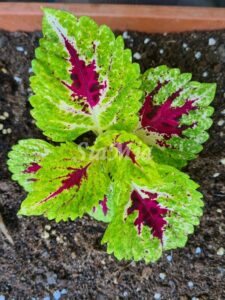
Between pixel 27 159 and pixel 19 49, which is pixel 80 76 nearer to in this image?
pixel 27 159

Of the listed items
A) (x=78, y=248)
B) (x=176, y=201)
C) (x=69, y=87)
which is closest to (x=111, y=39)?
(x=69, y=87)

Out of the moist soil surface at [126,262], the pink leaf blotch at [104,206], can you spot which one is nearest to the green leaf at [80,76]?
the pink leaf blotch at [104,206]

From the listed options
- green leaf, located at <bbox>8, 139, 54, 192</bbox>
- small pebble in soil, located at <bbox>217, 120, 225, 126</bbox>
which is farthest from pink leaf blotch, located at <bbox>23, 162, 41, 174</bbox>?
small pebble in soil, located at <bbox>217, 120, 225, 126</bbox>

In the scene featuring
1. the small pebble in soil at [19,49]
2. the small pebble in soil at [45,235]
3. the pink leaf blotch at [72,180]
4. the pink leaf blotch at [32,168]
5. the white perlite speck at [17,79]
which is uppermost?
the small pebble in soil at [19,49]

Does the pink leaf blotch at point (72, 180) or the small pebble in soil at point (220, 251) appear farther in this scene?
the small pebble in soil at point (220, 251)

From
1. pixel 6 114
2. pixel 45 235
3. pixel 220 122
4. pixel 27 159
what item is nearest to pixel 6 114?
pixel 6 114

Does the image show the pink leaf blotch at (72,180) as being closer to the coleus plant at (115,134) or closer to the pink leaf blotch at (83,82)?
the coleus plant at (115,134)
